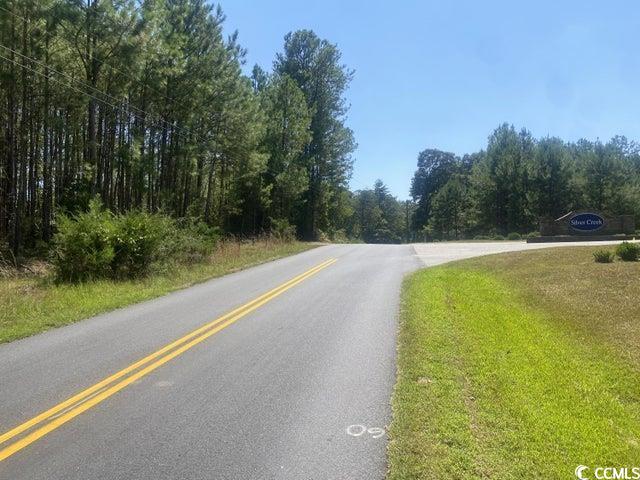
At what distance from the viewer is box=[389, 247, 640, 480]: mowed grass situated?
4.02m

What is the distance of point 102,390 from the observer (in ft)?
18.5

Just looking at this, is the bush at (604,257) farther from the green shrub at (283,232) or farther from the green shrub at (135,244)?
the green shrub at (283,232)

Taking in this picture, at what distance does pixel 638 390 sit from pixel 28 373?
7245mm

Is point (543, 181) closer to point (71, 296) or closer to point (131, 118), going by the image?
point (131, 118)

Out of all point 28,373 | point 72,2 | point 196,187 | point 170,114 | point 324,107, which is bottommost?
point 28,373

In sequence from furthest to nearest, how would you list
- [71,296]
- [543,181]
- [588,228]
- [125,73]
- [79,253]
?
[543,181] → [588,228] → [125,73] → [79,253] → [71,296]

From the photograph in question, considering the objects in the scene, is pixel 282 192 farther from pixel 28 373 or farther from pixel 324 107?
pixel 28 373

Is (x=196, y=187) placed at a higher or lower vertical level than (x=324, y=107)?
lower

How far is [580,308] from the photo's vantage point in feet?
34.4

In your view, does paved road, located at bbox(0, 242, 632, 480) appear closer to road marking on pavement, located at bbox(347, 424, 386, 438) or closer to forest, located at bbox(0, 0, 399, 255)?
road marking on pavement, located at bbox(347, 424, 386, 438)

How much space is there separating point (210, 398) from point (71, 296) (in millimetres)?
8293

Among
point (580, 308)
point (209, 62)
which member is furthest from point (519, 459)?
point (209, 62)

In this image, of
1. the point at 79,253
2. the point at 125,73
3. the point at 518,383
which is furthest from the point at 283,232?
the point at 518,383

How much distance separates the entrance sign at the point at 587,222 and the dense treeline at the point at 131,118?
19649mm
